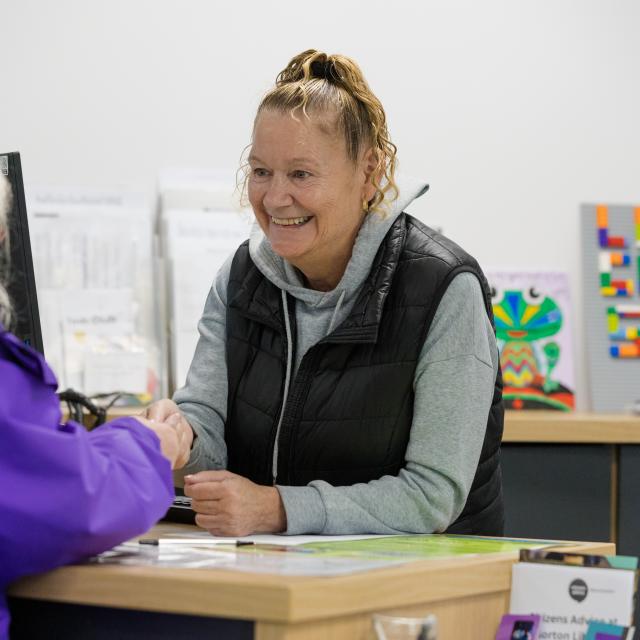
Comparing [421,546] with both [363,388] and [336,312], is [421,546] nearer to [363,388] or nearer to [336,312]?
[363,388]

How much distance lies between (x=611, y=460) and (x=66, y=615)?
1983 mm

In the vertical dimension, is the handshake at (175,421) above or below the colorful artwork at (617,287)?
below

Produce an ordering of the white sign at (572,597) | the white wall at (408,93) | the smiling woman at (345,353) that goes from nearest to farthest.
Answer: the white sign at (572,597) < the smiling woman at (345,353) < the white wall at (408,93)

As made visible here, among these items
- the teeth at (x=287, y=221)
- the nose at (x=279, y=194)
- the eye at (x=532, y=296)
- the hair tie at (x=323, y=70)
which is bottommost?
the eye at (x=532, y=296)

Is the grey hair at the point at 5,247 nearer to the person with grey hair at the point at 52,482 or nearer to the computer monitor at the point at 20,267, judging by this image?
the computer monitor at the point at 20,267

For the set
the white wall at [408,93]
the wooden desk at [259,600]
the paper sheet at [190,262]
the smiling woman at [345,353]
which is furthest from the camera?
the white wall at [408,93]

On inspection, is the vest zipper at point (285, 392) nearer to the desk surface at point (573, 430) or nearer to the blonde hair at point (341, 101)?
the blonde hair at point (341, 101)

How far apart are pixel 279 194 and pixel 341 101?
0.60 ft

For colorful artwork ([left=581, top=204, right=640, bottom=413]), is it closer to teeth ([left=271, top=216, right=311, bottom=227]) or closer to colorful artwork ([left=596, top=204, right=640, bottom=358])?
colorful artwork ([left=596, top=204, right=640, bottom=358])

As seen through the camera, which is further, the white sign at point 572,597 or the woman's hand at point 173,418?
the woman's hand at point 173,418

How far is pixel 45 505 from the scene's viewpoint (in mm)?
1205

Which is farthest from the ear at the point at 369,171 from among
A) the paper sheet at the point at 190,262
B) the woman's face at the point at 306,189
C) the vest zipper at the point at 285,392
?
the paper sheet at the point at 190,262

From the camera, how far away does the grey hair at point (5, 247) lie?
67.8 inches

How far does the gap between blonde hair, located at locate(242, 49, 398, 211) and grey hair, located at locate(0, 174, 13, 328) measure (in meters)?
0.43
